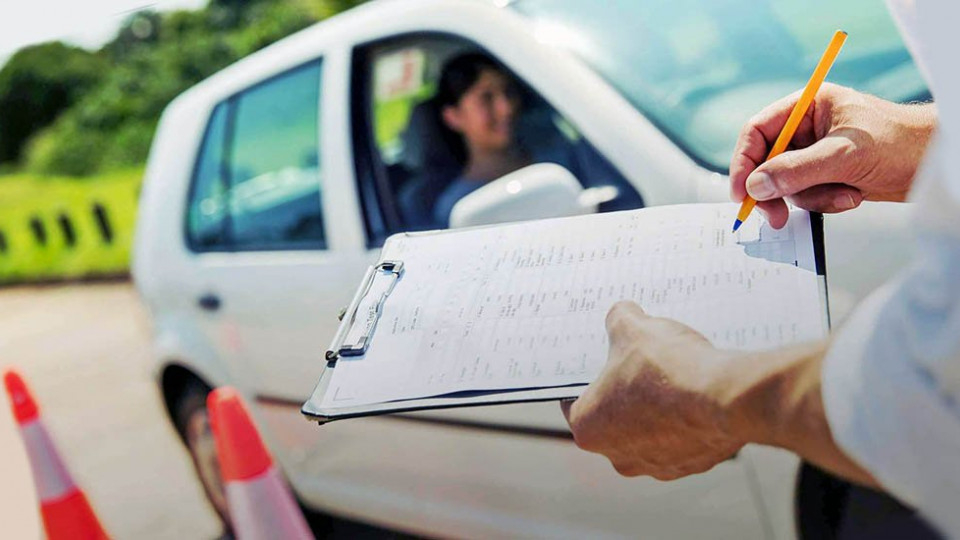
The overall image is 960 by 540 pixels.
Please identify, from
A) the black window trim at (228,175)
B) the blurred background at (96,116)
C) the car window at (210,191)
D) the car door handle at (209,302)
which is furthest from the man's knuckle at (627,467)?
the blurred background at (96,116)

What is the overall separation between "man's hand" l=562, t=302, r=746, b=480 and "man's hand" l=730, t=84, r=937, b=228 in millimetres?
238

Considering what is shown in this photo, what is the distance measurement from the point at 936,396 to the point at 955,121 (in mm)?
176

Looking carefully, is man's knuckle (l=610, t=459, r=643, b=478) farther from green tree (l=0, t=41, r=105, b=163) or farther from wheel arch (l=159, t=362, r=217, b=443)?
green tree (l=0, t=41, r=105, b=163)

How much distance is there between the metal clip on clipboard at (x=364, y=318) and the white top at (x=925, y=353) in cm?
53

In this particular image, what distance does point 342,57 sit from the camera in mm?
2438

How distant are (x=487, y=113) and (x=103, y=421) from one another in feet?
10.3

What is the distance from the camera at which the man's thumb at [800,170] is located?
115 centimetres

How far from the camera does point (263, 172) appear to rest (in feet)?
9.61

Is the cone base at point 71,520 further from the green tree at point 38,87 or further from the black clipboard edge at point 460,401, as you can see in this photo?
the green tree at point 38,87

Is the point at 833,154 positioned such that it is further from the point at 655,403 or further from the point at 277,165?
the point at 277,165

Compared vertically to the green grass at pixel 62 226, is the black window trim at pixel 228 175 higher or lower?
higher

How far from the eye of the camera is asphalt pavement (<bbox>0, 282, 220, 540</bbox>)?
3559 millimetres

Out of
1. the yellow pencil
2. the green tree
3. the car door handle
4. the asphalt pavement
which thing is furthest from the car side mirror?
the green tree

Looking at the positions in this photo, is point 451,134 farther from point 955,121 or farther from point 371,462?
point 955,121
